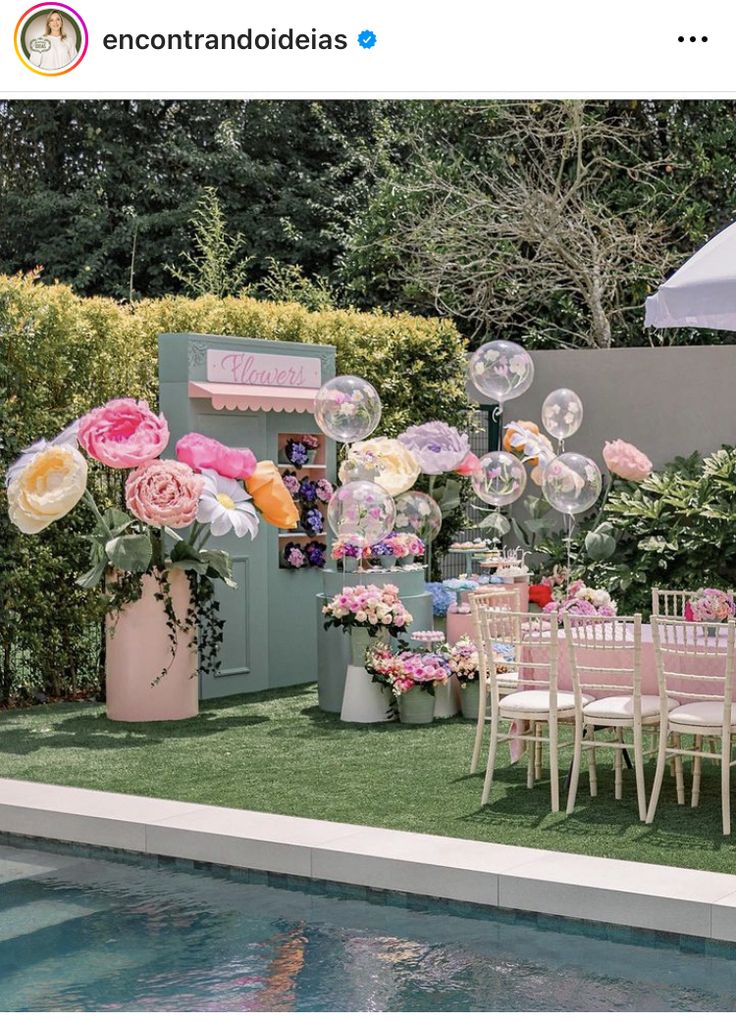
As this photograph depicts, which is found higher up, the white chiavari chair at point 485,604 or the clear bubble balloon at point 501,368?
the clear bubble balloon at point 501,368

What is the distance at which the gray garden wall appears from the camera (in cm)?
1343

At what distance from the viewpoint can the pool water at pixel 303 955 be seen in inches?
176

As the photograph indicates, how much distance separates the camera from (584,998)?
4.48 meters

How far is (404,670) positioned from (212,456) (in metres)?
1.79

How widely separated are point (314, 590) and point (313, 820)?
4619 mm

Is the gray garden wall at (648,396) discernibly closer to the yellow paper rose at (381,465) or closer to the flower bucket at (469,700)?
the yellow paper rose at (381,465)

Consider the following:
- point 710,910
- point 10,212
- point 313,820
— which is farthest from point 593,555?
point 10,212

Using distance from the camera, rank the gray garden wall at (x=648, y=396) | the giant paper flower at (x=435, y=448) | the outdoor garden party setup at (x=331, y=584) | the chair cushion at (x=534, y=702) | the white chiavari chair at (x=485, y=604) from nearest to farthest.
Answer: the chair cushion at (x=534, y=702) < the outdoor garden party setup at (x=331, y=584) < the white chiavari chair at (x=485, y=604) < the giant paper flower at (x=435, y=448) < the gray garden wall at (x=648, y=396)

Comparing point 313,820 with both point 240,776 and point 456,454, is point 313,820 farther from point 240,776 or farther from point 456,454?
point 456,454

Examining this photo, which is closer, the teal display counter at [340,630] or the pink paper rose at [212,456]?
the pink paper rose at [212,456]

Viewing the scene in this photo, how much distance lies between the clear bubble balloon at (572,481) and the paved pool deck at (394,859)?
4.50 metres

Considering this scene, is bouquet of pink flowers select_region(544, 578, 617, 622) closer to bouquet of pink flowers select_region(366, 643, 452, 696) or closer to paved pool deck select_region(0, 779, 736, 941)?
bouquet of pink flowers select_region(366, 643, 452, 696)

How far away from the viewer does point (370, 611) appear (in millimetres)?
9133
